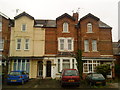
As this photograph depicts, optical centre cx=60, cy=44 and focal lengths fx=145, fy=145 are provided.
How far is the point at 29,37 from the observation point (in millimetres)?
23891

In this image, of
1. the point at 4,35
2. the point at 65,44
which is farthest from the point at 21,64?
the point at 65,44

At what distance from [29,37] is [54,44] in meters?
4.28

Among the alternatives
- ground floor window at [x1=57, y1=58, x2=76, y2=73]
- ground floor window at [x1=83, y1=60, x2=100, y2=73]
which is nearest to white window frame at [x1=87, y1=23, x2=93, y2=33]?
ground floor window at [x1=83, y1=60, x2=100, y2=73]

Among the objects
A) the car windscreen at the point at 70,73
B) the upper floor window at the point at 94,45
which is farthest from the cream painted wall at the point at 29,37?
the car windscreen at the point at 70,73

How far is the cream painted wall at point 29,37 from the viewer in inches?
920

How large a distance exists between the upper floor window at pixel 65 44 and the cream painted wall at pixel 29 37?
9.16 feet

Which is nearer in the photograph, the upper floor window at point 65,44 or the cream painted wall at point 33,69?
the cream painted wall at point 33,69

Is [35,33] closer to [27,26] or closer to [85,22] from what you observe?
[27,26]

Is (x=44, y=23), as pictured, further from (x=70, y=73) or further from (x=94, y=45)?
(x=70, y=73)

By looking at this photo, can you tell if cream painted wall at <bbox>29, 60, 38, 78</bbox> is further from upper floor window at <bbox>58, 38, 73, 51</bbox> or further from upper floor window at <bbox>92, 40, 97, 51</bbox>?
upper floor window at <bbox>92, 40, 97, 51</bbox>

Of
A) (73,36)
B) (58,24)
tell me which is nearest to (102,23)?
(73,36)

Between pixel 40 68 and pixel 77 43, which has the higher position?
pixel 77 43

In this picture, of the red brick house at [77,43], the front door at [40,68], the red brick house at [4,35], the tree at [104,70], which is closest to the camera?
the tree at [104,70]

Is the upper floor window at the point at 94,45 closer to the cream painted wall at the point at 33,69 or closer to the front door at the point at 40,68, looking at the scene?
the front door at the point at 40,68
